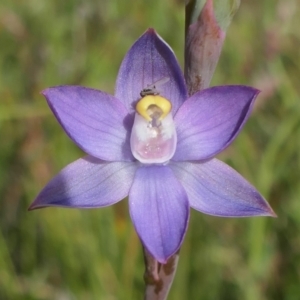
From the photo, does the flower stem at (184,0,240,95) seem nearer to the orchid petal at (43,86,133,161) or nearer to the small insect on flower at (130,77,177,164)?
the small insect on flower at (130,77,177,164)

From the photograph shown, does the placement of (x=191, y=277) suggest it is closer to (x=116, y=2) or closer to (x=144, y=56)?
(x=144, y=56)

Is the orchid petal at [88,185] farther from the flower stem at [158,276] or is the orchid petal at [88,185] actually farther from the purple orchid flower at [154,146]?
the flower stem at [158,276]

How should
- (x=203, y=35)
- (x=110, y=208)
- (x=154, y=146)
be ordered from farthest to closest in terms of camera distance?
(x=110, y=208) < (x=154, y=146) < (x=203, y=35)

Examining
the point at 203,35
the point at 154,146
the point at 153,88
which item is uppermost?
the point at 203,35

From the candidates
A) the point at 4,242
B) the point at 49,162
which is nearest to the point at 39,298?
the point at 4,242

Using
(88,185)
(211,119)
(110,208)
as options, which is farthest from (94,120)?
(110,208)

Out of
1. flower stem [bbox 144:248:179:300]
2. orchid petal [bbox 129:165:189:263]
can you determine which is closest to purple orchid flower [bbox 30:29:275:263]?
orchid petal [bbox 129:165:189:263]

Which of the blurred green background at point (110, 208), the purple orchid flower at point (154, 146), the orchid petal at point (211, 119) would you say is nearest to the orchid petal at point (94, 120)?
the purple orchid flower at point (154, 146)

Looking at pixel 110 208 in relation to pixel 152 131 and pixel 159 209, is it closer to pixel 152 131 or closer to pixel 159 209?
pixel 152 131
